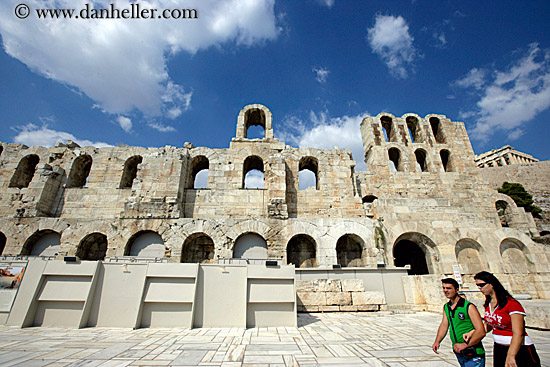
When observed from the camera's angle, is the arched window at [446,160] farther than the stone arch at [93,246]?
Yes

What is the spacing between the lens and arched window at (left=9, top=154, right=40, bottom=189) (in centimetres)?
1523

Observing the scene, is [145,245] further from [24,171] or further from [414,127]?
[414,127]

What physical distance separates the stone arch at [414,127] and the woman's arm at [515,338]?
20.5 metres

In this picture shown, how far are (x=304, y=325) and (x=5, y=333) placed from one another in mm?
6759

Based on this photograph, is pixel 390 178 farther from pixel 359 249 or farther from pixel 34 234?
pixel 34 234

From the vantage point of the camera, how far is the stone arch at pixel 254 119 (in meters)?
16.2

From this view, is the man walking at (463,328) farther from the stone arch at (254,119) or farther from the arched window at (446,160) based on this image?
the arched window at (446,160)

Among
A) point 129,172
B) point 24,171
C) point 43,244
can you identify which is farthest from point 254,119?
point 24,171

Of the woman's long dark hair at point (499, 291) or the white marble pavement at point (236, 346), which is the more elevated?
the woman's long dark hair at point (499, 291)

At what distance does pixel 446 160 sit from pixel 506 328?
21069mm

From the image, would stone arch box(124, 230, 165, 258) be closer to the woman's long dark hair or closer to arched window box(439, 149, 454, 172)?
the woman's long dark hair

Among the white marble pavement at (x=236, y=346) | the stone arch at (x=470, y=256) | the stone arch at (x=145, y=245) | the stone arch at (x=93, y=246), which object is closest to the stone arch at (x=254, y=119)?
the stone arch at (x=145, y=245)

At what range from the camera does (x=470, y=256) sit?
12953 millimetres

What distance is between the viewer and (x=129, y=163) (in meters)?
15.9
